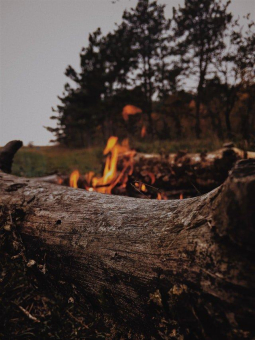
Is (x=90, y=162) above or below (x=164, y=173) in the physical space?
above

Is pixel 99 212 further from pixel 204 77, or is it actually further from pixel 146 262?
pixel 204 77

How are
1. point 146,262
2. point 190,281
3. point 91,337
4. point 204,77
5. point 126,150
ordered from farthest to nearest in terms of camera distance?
point 204,77 → point 126,150 → point 91,337 → point 146,262 → point 190,281

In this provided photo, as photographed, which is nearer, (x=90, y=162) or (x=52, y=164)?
(x=90, y=162)

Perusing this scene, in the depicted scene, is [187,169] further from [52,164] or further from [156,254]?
[52,164]

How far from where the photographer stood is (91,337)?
1.13 meters

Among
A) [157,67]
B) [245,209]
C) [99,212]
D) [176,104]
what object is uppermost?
[157,67]

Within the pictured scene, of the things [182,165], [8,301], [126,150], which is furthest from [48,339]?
[126,150]

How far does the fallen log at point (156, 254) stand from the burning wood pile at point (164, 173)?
2118 millimetres

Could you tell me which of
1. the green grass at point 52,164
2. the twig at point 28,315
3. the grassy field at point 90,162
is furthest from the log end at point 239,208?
the green grass at point 52,164

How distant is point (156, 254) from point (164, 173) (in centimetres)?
396

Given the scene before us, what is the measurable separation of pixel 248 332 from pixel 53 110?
4017cm

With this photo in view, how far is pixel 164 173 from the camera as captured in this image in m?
4.89

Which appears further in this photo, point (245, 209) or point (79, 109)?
point (79, 109)

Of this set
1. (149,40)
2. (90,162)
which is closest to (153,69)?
(149,40)
